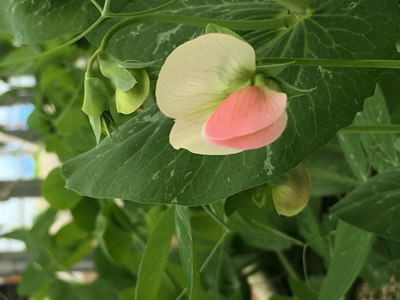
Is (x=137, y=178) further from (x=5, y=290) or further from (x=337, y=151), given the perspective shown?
(x=5, y=290)

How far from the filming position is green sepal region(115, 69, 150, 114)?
0.25m

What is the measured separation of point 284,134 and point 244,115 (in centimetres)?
12

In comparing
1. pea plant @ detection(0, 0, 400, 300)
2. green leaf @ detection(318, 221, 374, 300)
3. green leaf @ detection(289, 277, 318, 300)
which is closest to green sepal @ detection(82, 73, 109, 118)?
pea plant @ detection(0, 0, 400, 300)

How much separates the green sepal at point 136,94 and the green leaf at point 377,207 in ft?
0.67

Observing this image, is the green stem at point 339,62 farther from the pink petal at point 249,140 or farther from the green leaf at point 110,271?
the green leaf at point 110,271

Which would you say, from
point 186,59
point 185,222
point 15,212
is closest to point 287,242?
point 185,222

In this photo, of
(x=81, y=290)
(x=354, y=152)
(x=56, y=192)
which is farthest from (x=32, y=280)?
(x=354, y=152)

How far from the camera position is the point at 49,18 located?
405 mm

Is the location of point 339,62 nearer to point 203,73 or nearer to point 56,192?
point 203,73

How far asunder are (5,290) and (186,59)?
2.38 metres

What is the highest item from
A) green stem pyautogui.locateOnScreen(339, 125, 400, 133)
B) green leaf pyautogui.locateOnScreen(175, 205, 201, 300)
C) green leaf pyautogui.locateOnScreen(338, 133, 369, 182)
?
green stem pyautogui.locateOnScreen(339, 125, 400, 133)

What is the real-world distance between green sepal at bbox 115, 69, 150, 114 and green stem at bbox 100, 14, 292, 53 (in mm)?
23

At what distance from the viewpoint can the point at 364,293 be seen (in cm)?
73

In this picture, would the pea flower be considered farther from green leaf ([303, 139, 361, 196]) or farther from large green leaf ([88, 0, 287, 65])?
green leaf ([303, 139, 361, 196])
